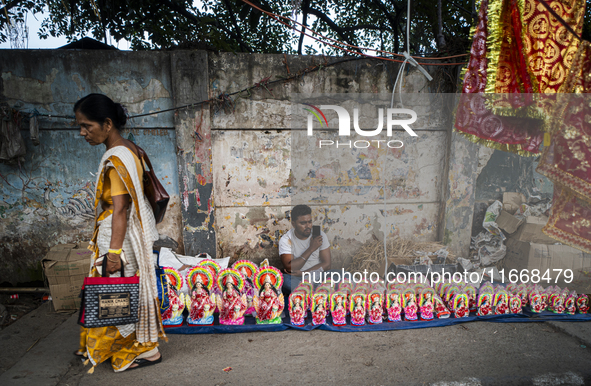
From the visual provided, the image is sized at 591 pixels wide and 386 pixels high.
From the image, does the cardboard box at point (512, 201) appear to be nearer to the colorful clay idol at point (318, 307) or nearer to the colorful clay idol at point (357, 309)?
the colorful clay idol at point (357, 309)

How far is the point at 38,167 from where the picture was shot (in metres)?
3.48

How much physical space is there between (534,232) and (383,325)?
8.36 feet

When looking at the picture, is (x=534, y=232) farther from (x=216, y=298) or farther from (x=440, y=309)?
(x=216, y=298)

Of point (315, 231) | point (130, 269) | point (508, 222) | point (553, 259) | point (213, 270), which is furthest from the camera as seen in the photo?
point (508, 222)

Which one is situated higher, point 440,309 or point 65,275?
point 65,275

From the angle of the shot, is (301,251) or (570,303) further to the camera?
(301,251)

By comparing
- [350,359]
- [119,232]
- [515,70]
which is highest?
[515,70]

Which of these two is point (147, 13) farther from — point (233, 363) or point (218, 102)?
point (233, 363)

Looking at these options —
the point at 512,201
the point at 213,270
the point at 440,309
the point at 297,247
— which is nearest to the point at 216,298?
the point at 213,270

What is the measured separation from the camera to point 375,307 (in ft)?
9.14

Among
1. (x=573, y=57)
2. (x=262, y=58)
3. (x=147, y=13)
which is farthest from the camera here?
(x=147, y=13)

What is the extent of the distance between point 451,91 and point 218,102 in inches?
111

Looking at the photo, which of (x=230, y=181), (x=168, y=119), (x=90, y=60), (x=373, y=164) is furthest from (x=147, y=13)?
(x=373, y=164)

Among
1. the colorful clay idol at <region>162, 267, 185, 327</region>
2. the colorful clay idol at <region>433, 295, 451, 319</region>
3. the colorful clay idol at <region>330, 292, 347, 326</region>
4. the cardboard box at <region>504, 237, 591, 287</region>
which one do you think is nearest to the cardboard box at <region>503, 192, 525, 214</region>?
the cardboard box at <region>504, 237, 591, 287</region>
